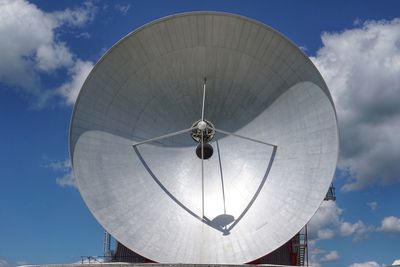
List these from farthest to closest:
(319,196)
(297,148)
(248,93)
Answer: (248,93) < (297,148) < (319,196)

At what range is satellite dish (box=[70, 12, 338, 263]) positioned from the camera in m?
28.4

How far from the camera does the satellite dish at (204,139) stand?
93.1 feet

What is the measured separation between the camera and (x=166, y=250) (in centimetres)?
2836

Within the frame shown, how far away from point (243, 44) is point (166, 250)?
13.6 meters

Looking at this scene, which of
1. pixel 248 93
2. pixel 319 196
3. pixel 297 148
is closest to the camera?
pixel 319 196

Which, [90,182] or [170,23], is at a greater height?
[170,23]

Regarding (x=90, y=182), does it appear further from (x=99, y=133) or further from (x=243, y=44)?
(x=243, y=44)

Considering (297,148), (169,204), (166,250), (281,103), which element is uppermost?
(281,103)

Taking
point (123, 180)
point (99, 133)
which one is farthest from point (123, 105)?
point (123, 180)

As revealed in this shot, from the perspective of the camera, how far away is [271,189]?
29.1 m

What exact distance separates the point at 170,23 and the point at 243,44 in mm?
4786

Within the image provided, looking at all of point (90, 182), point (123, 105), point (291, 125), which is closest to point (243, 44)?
point (291, 125)

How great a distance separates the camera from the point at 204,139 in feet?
104

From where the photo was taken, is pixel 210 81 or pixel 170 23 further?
pixel 210 81
